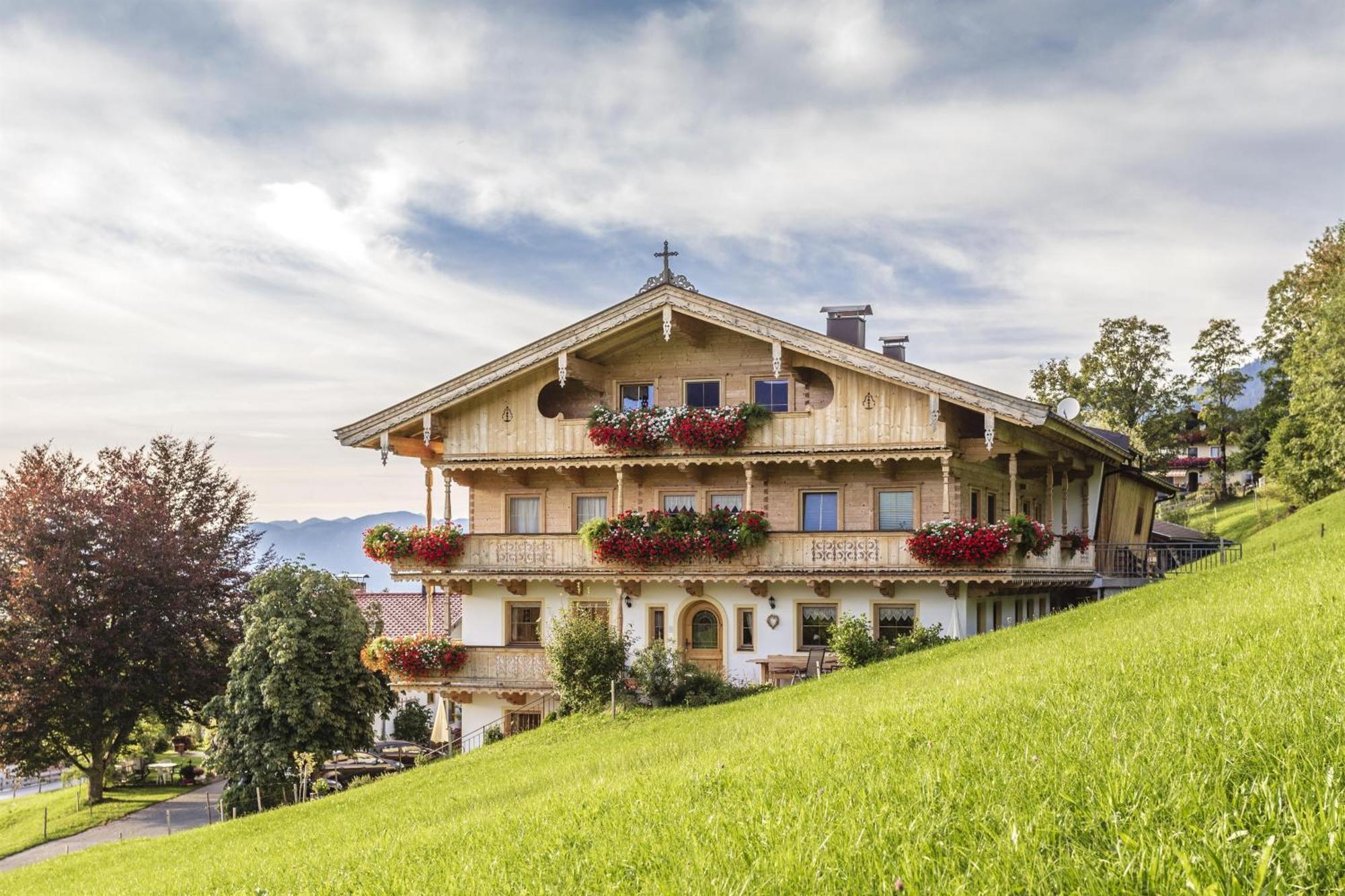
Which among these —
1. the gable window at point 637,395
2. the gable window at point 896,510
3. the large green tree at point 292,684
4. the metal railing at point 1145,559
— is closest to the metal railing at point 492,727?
the large green tree at point 292,684

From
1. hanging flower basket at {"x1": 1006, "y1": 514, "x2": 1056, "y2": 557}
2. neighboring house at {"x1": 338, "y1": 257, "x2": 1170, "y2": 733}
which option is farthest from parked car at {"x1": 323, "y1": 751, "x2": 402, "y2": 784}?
hanging flower basket at {"x1": 1006, "y1": 514, "x2": 1056, "y2": 557}

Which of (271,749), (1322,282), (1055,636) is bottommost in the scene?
(271,749)

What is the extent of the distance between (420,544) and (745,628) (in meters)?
9.00

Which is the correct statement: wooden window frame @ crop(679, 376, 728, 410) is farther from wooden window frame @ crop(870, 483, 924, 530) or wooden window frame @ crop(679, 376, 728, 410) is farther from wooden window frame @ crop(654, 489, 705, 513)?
wooden window frame @ crop(870, 483, 924, 530)

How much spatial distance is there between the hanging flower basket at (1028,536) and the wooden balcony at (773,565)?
29 cm

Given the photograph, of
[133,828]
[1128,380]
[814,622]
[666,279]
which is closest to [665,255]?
[666,279]

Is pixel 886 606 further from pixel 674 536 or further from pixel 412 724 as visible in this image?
pixel 412 724

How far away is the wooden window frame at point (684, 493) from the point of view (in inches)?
1222

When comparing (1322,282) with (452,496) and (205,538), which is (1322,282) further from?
(205,538)

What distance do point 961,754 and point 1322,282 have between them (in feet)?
227

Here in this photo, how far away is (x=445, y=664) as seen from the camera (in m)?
30.1

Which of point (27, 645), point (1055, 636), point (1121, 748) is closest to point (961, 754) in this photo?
point (1121, 748)

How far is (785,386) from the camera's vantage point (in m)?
30.1

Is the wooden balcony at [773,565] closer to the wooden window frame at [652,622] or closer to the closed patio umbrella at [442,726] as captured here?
the wooden window frame at [652,622]
